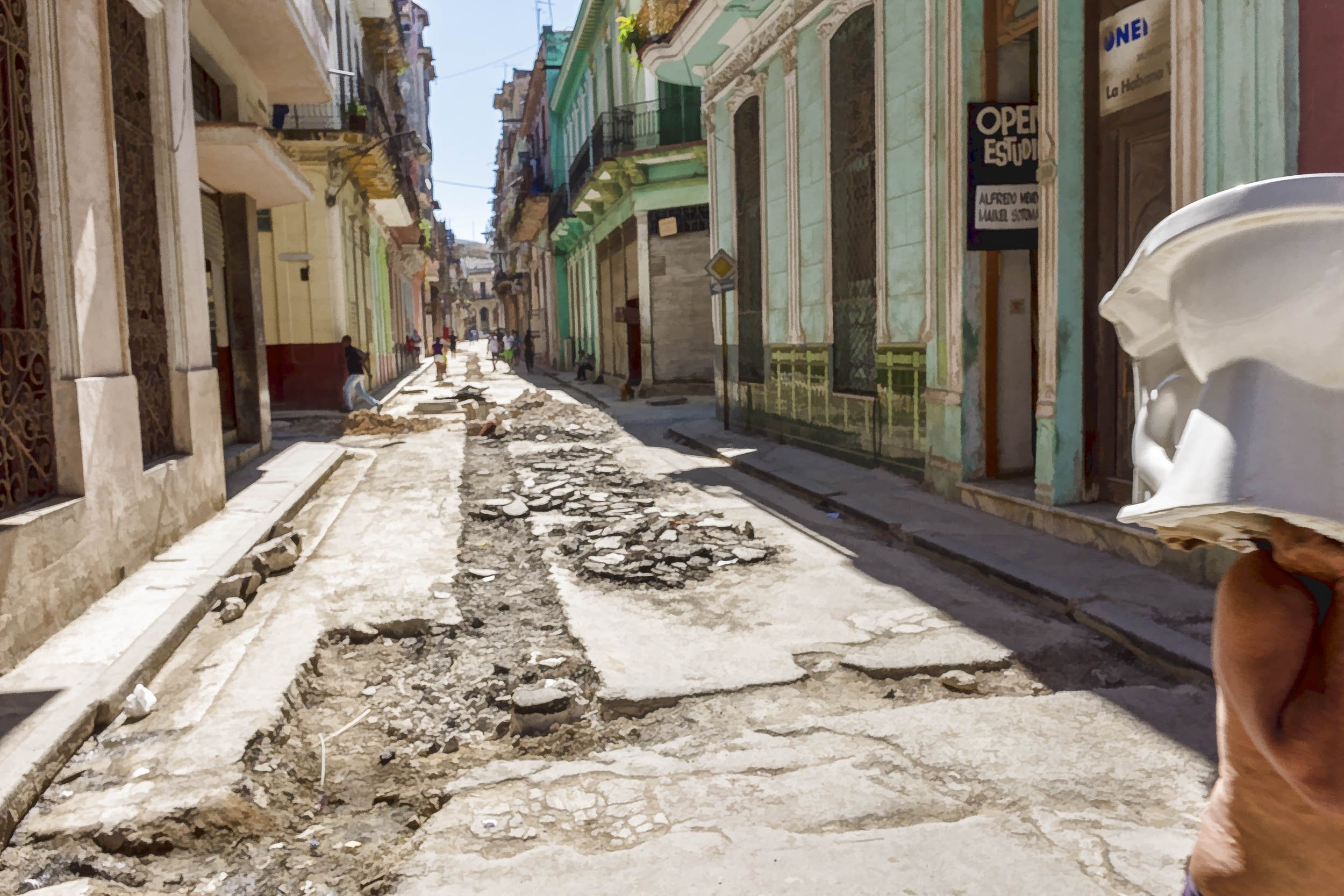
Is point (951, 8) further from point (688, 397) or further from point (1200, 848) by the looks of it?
point (688, 397)

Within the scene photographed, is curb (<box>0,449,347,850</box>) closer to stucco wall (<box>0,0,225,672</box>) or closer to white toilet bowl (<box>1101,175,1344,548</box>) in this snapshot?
stucco wall (<box>0,0,225,672</box>)

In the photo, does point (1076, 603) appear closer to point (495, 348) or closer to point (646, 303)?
point (646, 303)

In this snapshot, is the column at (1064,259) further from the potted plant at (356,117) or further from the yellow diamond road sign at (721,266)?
the potted plant at (356,117)

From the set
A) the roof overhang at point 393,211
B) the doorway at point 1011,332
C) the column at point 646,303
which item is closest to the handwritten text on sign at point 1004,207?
the doorway at point 1011,332

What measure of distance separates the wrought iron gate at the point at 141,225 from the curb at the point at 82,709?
1.87 meters

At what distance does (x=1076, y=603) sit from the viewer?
4992 millimetres

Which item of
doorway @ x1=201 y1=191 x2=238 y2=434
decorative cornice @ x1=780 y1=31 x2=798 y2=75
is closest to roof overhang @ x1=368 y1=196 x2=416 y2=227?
doorway @ x1=201 y1=191 x2=238 y2=434

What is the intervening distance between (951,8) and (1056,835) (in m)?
6.65

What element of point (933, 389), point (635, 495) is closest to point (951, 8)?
point (933, 389)

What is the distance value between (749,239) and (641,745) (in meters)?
10.7

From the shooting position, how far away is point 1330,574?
1.14 metres

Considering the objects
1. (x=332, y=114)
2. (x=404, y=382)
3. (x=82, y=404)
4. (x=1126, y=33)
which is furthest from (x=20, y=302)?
(x=404, y=382)

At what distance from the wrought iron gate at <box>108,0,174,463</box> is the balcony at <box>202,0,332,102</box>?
13.1ft

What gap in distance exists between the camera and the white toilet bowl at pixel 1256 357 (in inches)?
39.6
